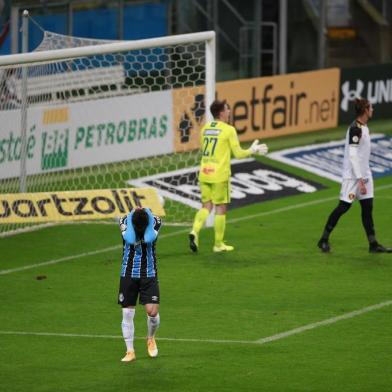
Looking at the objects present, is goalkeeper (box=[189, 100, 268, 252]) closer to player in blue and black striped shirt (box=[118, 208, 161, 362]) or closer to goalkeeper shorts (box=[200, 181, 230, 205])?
goalkeeper shorts (box=[200, 181, 230, 205])

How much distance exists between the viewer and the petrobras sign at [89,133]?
2116 centimetres

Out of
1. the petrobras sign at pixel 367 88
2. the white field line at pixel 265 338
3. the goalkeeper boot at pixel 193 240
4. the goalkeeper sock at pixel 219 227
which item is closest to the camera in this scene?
the white field line at pixel 265 338

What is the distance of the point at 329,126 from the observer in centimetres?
3053

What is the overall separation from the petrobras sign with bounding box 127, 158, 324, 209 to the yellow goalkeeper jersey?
A: 344cm

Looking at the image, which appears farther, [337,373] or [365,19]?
[365,19]

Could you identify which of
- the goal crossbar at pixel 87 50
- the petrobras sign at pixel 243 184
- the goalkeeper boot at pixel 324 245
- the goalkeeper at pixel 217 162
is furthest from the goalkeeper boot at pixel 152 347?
the petrobras sign at pixel 243 184

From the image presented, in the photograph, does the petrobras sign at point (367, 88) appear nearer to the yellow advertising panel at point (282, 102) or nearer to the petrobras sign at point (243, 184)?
the yellow advertising panel at point (282, 102)

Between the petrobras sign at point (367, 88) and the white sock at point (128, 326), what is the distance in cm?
1803

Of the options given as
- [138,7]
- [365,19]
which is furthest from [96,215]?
[365,19]

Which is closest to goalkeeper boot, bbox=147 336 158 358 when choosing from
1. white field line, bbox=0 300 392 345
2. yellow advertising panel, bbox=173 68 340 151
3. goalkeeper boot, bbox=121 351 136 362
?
goalkeeper boot, bbox=121 351 136 362

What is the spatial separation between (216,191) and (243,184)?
5387 mm

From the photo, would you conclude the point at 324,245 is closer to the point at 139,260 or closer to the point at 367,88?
the point at 139,260

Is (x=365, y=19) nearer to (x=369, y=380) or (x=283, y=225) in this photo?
(x=283, y=225)

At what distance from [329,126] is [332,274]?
1340cm
